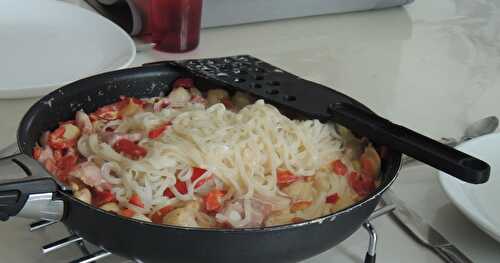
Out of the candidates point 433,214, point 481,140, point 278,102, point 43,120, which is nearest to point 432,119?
point 481,140

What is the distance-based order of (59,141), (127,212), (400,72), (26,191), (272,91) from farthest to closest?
(400,72) < (272,91) < (59,141) < (127,212) < (26,191)

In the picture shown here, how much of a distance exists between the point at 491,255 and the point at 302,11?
0.85 metres

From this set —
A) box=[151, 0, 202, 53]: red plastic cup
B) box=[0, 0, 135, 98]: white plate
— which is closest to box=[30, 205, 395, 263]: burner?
box=[0, 0, 135, 98]: white plate

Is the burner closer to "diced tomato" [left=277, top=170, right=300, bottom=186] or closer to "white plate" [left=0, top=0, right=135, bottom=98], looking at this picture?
"diced tomato" [left=277, top=170, right=300, bottom=186]

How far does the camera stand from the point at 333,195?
2.59ft

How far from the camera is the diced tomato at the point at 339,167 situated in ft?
2.71

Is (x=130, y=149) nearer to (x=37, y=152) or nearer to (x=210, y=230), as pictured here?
(x=37, y=152)

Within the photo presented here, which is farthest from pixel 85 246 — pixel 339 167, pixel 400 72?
pixel 400 72

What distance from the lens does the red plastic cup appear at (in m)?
1.31

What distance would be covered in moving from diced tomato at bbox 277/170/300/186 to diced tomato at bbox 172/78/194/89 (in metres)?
0.22

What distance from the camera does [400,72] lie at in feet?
4.59

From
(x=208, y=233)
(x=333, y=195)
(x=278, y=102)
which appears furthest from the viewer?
(x=278, y=102)

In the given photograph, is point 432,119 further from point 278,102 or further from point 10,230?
point 10,230

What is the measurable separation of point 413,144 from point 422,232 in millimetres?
197
